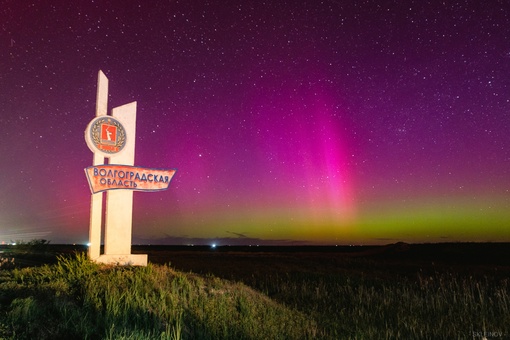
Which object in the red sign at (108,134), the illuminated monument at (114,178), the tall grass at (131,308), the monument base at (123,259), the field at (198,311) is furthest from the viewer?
the red sign at (108,134)

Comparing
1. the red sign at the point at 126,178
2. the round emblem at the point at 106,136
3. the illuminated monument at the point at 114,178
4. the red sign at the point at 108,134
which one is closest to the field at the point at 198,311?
the illuminated monument at the point at 114,178

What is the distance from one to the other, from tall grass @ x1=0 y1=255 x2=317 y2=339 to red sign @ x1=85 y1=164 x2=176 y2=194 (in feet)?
8.34

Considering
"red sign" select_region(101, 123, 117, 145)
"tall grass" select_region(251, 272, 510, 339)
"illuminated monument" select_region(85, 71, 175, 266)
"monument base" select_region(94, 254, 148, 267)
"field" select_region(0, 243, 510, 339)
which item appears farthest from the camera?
"red sign" select_region(101, 123, 117, 145)

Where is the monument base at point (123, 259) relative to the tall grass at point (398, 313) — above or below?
above

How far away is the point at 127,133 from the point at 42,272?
525cm

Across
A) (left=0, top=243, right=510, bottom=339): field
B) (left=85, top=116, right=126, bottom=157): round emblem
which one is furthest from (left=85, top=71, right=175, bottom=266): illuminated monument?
(left=0, top=243, right=510, bottom=339): field

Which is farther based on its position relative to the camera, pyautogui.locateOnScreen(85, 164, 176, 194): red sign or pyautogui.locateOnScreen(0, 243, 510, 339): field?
pyautogui.locateOnScreen(85, 164, 176, 194): red sign

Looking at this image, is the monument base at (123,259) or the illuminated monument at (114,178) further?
the monument base at (123,259)

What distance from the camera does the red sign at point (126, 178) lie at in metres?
13.3

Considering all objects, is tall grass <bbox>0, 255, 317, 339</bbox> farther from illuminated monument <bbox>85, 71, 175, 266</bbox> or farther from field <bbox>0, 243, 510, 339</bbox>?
illuminated monument <bbox>85, 71, 175, 266</bbox>

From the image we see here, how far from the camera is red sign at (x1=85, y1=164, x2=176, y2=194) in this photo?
13.3m

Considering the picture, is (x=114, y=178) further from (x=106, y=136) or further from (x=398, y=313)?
(x=398, y=313)

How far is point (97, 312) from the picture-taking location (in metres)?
7.55

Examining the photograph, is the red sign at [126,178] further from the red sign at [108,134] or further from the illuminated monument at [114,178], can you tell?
the red sign at [108,134]
